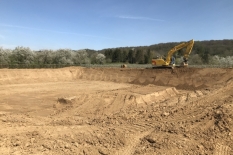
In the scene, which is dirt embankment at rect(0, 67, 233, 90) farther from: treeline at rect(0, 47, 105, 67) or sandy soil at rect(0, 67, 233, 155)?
treeline at rect(0, 47, 105, 67)

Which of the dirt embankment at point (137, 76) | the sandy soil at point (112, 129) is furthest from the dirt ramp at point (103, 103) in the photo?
the dirt embankment at point (137, 76)

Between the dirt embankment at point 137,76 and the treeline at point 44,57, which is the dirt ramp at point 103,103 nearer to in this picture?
the dirt embankment at point 137,76

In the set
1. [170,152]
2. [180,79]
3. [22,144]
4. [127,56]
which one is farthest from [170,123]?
[127,56]

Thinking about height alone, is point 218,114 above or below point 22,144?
above

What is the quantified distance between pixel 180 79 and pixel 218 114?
14115 mm

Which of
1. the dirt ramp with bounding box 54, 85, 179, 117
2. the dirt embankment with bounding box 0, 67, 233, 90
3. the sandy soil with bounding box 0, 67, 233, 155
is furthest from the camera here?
the dirt embankment with bounding box 0, 67, 233, 90

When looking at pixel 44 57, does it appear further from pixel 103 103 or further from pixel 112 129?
pixel 112 129

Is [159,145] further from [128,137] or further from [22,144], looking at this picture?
[22,144]

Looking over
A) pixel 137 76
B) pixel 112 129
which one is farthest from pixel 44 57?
pixel 112 129

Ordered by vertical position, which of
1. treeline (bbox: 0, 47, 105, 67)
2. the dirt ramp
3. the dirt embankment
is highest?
treeline (bbox: 0, 47, 105, 67)

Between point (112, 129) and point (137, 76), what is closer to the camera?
point (112, 129)

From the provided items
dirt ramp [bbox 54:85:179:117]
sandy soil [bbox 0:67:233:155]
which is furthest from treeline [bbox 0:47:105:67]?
sandy soil [bbox 0:67:233:155]

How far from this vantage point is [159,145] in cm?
562

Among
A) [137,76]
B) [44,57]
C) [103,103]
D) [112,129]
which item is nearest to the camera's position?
[112,129]
